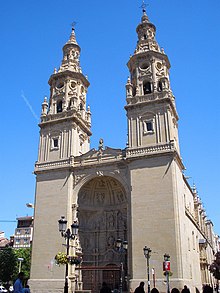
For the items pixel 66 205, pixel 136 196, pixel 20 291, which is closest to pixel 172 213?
pixel 136 196

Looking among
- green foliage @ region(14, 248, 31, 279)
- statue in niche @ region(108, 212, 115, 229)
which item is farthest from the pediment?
green foliage @ region(14, 248, 31, 279)

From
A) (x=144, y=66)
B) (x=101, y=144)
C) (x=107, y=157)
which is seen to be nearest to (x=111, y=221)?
(x=107, y=157)

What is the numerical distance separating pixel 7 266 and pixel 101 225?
19.7m

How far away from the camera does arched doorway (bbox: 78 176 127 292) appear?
113ft

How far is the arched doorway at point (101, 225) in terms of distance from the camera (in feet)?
113

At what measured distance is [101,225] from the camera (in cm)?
3662

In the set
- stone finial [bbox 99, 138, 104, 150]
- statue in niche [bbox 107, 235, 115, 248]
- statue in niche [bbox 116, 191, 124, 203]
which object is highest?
stone finial [bbox 99, 138, 104, 150]

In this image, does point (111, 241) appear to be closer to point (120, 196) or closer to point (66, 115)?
point (120, 196)

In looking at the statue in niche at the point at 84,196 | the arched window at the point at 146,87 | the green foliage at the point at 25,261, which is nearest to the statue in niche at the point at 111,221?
the statue in niche at the point at 84,196

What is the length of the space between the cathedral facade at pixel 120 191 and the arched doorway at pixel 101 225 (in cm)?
10

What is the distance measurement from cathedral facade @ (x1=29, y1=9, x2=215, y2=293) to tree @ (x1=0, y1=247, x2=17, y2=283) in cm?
1610

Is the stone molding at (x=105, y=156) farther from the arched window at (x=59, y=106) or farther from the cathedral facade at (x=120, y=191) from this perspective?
the arched window at (x=59, y=106)

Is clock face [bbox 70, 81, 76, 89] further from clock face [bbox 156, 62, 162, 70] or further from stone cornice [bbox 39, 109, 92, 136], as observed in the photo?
clock face [bbox 156, 62, 162, 70]

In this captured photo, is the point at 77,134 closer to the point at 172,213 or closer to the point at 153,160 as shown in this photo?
the point at 153,160
